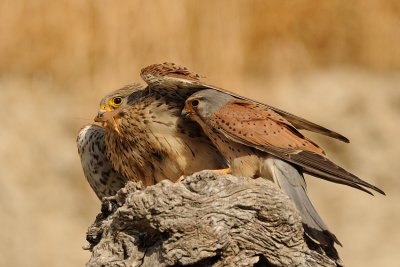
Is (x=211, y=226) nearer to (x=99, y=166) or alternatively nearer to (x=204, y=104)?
(x=204, y=104)

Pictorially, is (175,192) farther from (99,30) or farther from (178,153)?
(99,30)

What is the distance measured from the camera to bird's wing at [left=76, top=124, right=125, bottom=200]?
23.3ft

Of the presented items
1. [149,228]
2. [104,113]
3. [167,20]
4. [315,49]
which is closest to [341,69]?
[315,49]

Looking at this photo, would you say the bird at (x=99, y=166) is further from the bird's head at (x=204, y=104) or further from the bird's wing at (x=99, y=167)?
the bird's head at (x=204, y=104)

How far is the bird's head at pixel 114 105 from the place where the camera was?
6.80m

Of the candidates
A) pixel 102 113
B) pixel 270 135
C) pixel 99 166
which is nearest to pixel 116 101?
pixel 102 113

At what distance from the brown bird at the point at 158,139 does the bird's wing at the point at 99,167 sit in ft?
A: 0.97

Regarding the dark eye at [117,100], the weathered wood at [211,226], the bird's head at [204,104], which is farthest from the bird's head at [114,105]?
the weathered wood at [211,226]

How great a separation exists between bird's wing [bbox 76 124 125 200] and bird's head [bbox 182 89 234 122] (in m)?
0.87

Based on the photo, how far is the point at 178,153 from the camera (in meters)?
6.52

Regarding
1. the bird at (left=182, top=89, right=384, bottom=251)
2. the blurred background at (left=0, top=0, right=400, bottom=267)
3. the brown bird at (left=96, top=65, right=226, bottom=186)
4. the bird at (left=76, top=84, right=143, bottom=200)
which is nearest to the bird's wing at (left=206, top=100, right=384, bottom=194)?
the bird at (left=182, top=89, right=384, bottom=251)

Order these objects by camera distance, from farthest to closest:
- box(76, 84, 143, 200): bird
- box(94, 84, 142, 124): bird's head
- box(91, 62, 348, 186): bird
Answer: box(76, 84, 143, 200): bird, box(94, 84, 142, 124): bird's head, box(91, 62, 348, 186): bird

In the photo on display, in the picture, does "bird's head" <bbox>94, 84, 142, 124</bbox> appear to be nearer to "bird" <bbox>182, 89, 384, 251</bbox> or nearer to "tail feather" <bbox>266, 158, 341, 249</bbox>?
"bird" <bbox>182, 89, 384, 251</bbox>

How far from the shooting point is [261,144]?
613 centimetres
